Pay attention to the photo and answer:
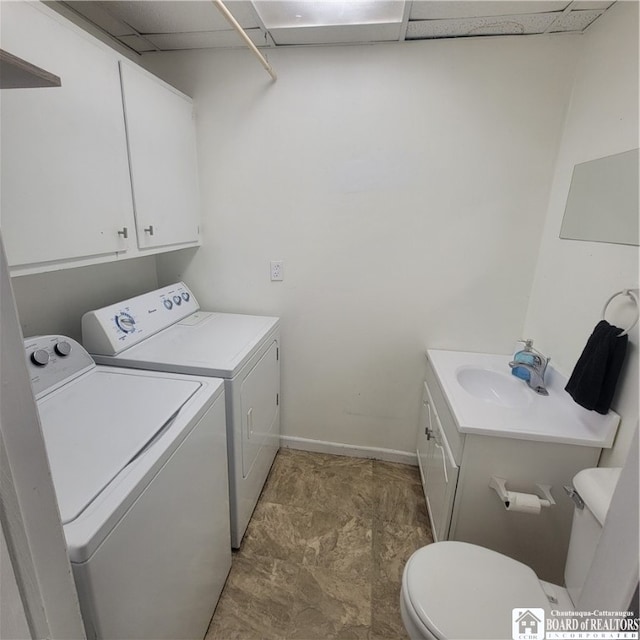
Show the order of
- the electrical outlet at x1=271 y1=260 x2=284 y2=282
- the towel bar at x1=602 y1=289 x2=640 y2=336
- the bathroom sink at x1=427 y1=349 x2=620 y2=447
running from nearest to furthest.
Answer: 1. the towel bar at x1=602 y1=289 x2=640 y2=336
2. the bathroom sink at x1=427 y1=349 x2=620 y2=447
3. the electrical outlet at x1=271 y1=260 x2=284 y2=282

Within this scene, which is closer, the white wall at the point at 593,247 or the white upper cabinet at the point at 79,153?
the white upper cabinet at the point at 79,153

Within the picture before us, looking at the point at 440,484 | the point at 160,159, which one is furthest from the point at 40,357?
the point at 440,484

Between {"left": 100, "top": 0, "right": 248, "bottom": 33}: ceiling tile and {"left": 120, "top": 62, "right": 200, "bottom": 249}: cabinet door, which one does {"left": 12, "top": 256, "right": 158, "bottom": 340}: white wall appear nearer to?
{"left": 120, "top": 62, "right": 200, "bottom": 249}: cabinet door

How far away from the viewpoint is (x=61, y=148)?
1126 millimetres

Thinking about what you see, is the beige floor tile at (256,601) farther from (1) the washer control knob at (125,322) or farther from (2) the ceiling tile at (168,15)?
(2) the ceiling tile at (168,15)

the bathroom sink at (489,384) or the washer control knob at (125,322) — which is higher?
the washer control knob at (125,322)

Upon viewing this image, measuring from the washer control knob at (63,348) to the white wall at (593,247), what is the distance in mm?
2118

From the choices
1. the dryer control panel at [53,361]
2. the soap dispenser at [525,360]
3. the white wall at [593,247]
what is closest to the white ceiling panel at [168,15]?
the dryer control panel at [53,361]

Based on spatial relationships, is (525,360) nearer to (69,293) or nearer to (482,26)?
(482,26)

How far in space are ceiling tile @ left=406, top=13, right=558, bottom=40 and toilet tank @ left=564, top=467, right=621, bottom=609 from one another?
6.11 feet

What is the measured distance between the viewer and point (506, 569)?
1.12 meters

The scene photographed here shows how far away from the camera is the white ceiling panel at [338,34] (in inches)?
64.3

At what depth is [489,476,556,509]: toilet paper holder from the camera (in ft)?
4.25

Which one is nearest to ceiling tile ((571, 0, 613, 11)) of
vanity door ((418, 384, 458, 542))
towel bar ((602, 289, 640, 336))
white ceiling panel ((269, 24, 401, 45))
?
white ceiling panel ((269, 24, 401, 45))
